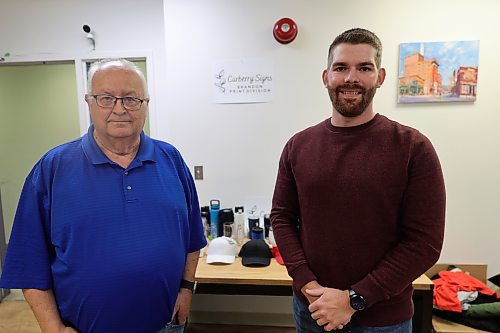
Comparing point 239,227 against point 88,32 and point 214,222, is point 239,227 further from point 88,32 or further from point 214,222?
point 88,32

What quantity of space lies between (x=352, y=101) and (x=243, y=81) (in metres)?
1.33

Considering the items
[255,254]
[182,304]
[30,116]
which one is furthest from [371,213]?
[30,116]

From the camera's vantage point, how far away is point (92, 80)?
105cm

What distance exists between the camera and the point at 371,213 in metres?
1.03

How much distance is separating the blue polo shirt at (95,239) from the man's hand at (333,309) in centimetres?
50

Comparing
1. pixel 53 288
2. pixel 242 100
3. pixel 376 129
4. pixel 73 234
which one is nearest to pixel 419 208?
pixel 376 129

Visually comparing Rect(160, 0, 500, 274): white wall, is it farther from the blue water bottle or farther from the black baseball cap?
the black baseball cap

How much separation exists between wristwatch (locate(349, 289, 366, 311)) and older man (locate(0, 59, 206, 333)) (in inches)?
22.8

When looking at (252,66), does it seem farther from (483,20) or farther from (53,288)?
(53,288)

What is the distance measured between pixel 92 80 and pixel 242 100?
133 cm

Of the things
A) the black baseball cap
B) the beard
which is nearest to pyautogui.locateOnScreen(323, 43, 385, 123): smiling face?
the beard

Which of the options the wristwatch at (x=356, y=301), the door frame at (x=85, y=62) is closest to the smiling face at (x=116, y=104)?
the wristwatch at (x=356, y=301)

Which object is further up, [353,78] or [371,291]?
[353,78]

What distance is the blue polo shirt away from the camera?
99 cm
